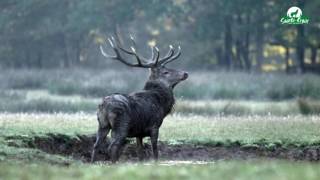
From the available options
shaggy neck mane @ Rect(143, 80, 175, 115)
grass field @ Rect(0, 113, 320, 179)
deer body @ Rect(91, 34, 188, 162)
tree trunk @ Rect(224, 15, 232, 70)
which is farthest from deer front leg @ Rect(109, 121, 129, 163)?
tree trunk @ Rect(224, 15, 232, 70)

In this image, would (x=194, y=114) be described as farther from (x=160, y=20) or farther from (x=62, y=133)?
(x=160, y=20)

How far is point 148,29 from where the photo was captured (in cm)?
7106

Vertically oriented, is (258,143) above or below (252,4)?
below

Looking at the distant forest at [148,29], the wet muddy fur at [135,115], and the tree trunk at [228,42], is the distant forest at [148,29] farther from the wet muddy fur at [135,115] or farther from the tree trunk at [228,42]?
A: the wet muddy fur at [135,115]

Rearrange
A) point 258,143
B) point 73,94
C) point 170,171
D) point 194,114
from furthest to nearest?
point 73,94, point 194,114, point 258,143, point 170,171

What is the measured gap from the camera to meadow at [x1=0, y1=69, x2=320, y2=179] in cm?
961

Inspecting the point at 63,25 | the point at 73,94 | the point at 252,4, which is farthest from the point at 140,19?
the point at 73,94

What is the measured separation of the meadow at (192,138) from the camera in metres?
9.61

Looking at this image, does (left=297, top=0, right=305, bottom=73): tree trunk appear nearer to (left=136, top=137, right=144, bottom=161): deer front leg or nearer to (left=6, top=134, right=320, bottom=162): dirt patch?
(left=6, top=134, right=320, bottom=162): dirt patch

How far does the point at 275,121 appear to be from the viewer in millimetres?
22109

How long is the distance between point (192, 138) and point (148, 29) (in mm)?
52921

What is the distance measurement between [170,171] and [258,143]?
8.45 meters

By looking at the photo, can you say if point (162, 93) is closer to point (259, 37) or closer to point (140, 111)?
point (140, 111)

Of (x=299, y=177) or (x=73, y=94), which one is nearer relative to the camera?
(x=299, y=177)
